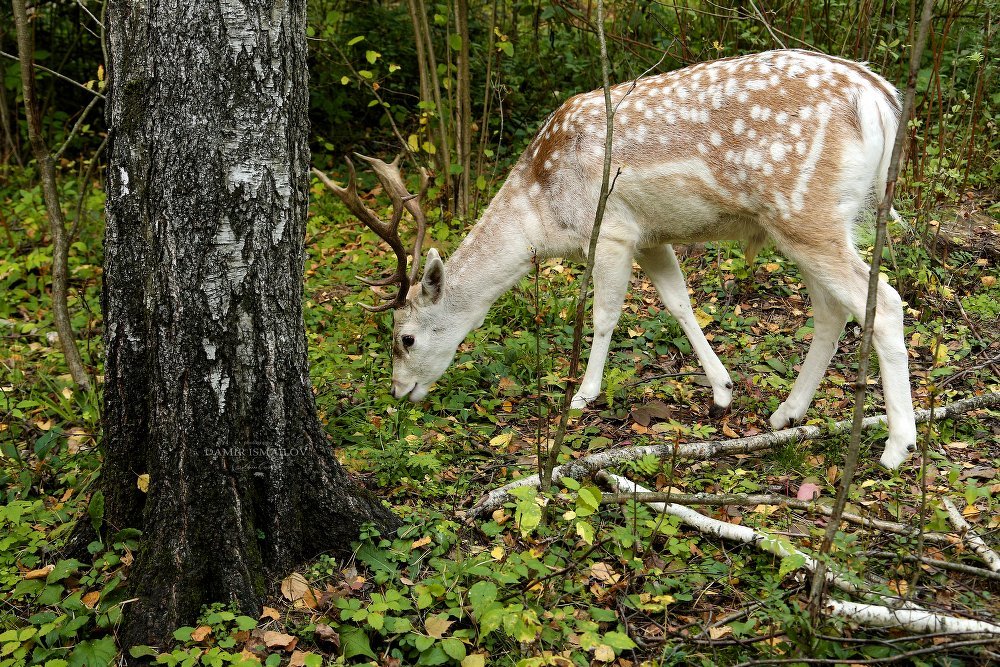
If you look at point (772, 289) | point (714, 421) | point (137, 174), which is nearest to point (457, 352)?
point (714, 421)

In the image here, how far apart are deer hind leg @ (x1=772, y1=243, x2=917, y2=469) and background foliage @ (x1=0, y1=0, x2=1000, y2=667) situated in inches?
7.5

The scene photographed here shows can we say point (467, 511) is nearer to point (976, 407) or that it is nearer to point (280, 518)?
point (280, 518)

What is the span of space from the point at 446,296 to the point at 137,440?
2.48 metres

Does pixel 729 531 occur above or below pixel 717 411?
above

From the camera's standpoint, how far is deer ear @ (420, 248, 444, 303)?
524 cm

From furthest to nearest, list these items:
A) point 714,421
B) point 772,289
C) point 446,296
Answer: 1. point 772,289
2. point 446,296
3. point 714,421

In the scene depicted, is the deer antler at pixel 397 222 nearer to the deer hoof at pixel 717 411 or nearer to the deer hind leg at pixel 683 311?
the deer hind leg at pixel 683 311

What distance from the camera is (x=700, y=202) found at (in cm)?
493

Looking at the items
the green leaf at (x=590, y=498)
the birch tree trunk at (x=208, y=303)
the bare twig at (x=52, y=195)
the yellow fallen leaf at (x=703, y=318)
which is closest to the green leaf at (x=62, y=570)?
the birch tree trunk at (x=208, y=303)

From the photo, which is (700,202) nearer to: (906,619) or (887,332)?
(887,332)

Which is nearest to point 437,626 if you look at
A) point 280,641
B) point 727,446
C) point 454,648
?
point 454,648

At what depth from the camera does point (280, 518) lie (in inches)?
138

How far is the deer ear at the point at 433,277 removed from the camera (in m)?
5.24

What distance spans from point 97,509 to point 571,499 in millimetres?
2018
